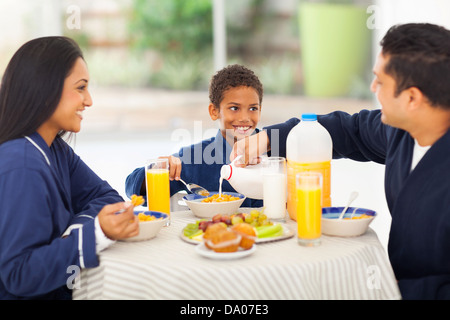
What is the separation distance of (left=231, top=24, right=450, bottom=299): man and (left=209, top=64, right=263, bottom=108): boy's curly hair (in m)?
0.90

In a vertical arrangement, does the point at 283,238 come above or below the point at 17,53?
below

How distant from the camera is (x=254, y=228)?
154 cm

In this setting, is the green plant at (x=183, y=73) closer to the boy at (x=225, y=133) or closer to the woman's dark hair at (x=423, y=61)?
the boy at (x=225, y=133)

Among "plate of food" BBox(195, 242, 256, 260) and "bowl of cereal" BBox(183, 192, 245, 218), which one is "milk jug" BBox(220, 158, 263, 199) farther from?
"plate of food" BBox(195, 242, 256, 260)

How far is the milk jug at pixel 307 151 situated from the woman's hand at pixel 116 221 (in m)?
0.51

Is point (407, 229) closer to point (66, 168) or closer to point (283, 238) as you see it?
point (283, 238)

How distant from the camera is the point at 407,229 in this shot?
160 cm

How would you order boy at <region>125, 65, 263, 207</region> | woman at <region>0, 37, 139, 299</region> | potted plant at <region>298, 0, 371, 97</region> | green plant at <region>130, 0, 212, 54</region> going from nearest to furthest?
1. woman at <region>0, 37, 139, 299</region>
2. boy at <region>125, 65, 263, 207</region>
3. green plant at <region>130, 0, 212, 54</region>
4. potted plant at <region>298, 0, 371, 97</region>

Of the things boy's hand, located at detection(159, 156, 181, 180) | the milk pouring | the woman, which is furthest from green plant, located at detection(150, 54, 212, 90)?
the milk pouring

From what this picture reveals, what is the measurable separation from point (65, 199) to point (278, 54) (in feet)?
20.9

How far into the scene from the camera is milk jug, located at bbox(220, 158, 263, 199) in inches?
69.8

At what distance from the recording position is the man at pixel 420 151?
1.51 metres
